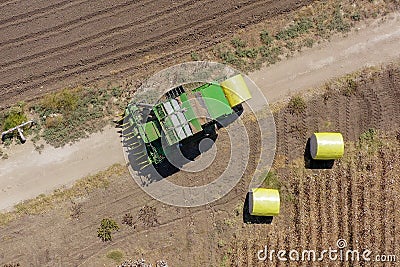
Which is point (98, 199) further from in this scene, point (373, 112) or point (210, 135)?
point (373, 112)

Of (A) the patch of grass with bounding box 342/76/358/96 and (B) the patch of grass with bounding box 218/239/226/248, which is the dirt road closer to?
(A) the patch of grass with bounding box 342/76/358/96

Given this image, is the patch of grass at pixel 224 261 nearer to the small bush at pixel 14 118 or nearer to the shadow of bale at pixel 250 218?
the shadow of bale at pixel 250 218

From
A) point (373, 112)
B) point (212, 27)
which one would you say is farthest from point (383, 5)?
point (212, 27)

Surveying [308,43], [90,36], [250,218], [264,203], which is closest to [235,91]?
[308,43]

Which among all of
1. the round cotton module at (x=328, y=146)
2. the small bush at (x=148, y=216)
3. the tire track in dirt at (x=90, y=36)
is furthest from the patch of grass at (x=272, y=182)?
the tire track in dirt at (x=90, y=36)

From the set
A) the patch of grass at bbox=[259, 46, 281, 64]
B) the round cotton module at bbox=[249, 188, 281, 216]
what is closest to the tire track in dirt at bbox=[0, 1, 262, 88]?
the patch of grass at bbox=[259, 46, 281, 64]

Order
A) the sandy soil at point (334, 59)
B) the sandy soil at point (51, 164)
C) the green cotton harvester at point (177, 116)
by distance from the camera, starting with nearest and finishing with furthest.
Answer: the green cotton harvester at point (177, 116) → the sandy soil at point (51, 164) → the sandy soil at point (334, 59)
